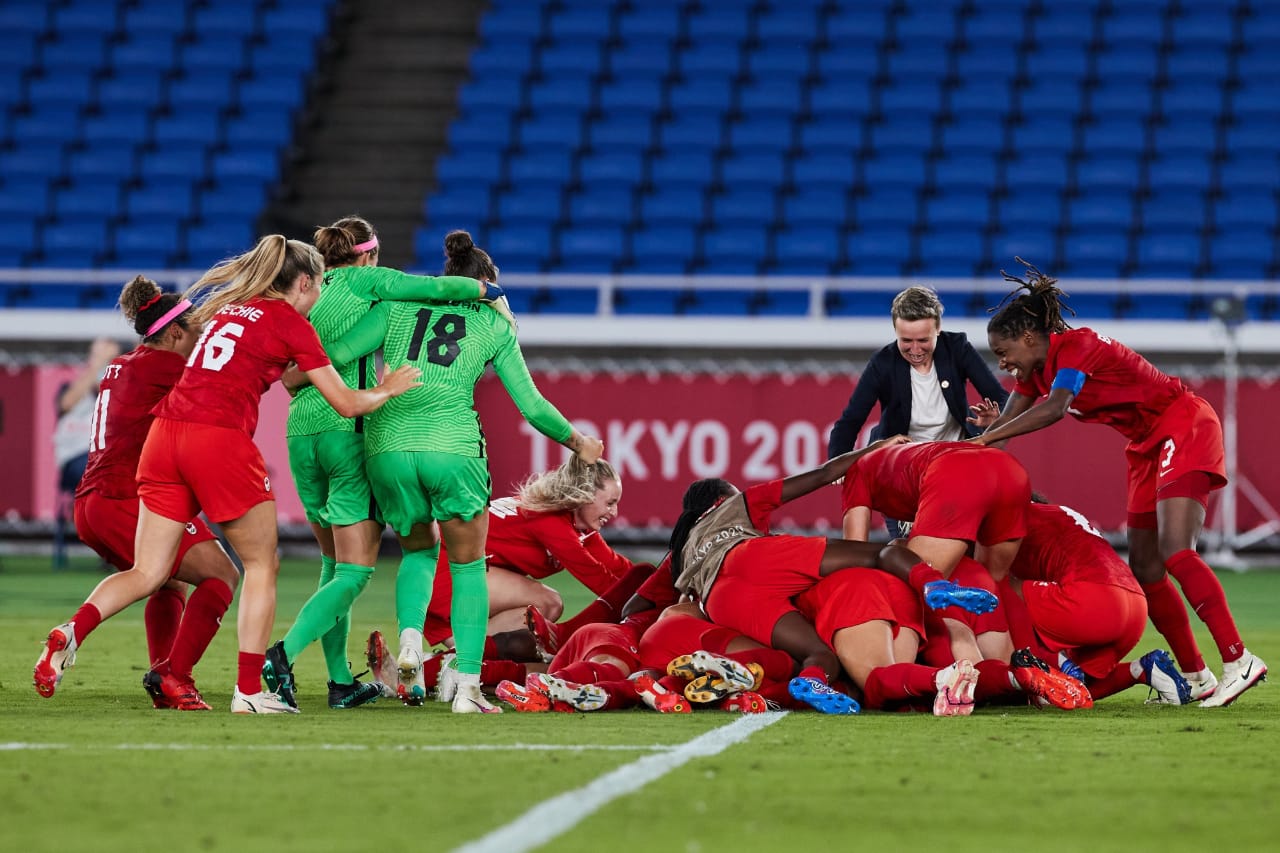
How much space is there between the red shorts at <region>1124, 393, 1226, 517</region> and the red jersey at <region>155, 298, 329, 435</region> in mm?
3271

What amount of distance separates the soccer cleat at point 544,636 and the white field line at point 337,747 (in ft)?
7.53

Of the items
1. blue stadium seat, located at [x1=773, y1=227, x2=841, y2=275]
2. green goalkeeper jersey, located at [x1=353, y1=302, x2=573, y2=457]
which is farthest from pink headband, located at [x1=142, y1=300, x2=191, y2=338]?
blue stadium seat, located at [x1=773, y1=227, x2=841, y2=275]

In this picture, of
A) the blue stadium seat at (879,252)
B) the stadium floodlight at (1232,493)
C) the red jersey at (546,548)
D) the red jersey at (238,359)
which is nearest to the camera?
the red jersey at (238,359)

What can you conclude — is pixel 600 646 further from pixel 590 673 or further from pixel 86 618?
pixel 86 618

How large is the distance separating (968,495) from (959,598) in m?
0.68

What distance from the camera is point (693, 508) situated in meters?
7.20

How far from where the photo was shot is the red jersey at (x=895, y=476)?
679 centimetres

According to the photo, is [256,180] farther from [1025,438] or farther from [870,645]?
[870,645]

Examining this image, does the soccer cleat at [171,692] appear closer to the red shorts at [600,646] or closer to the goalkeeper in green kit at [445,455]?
the goalkeeper in green kit at [445,455]

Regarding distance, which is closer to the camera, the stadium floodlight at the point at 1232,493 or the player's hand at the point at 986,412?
the player's hand at the point at 986,412

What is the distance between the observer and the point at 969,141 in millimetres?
18891

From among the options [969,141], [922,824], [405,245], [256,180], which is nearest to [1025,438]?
[969,141]

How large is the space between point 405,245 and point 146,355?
12138 millimetres

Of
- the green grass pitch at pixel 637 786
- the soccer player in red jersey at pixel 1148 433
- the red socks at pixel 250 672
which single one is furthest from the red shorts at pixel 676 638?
the red socks at pixel 250 672
